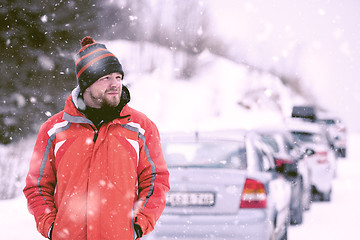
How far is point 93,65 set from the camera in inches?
118

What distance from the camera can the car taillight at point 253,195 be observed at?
5.33 meters

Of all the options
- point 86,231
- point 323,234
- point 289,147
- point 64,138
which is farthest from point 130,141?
point 289,147

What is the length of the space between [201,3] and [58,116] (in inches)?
888

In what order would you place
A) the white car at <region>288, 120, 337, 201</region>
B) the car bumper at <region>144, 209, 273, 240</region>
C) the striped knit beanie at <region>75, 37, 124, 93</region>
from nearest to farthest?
1. the striped knit beanie at <region>75, 37, 124, 93</region>
2. the car bumper at <region>144, 209, 273, 240</region>
3. the white car at <region>288, 120, 337, 201</region>

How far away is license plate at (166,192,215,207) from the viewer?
17.6 feet

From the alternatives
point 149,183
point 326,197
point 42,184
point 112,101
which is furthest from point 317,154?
point 42,184

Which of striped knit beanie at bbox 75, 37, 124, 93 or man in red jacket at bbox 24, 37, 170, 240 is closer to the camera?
man in red jacket at bbox 24, 37, 170, 240

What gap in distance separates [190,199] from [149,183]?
8.63ft

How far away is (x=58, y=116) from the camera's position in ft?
9.45

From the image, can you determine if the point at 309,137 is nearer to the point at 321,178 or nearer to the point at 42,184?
the point at 321,178

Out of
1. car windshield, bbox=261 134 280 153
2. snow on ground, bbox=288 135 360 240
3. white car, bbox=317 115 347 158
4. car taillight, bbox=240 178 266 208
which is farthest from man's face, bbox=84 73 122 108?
white car, bbox=317 115 347 158

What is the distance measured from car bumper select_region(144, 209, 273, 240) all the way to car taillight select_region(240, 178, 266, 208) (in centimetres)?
7

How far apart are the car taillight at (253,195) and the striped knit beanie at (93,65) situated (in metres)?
2.69

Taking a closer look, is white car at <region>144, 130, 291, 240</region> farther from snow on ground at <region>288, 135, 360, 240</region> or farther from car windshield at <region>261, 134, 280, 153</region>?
car windshield at <region>261, 134, 280, 153</region>
